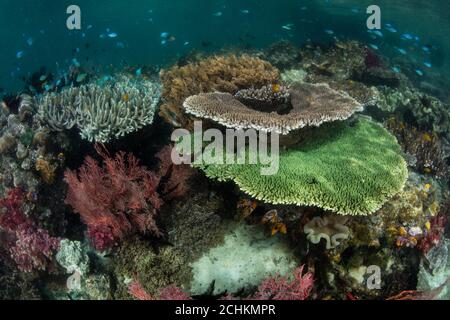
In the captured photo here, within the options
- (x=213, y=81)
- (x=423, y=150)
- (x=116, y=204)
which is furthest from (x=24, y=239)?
(x=423, y=150)

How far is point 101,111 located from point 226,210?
3.04 meters

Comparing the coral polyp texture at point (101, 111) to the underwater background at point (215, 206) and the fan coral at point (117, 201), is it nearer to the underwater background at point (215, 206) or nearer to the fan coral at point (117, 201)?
the underwater background at point (215, 206)

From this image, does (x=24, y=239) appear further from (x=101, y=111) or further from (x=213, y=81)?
(x=213, y=81)

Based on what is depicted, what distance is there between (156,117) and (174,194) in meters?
2.33

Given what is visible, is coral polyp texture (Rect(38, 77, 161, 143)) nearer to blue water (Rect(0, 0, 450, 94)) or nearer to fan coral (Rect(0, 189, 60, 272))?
fan coral (Rect(0, 189, 60, 272))

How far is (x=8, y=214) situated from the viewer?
543cm

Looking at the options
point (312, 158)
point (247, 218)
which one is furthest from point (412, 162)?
point (247, 218)

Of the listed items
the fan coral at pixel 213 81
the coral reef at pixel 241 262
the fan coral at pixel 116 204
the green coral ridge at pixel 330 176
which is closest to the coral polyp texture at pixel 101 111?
the fan coral at pixel 213 81

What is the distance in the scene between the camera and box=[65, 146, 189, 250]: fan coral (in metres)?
4.65

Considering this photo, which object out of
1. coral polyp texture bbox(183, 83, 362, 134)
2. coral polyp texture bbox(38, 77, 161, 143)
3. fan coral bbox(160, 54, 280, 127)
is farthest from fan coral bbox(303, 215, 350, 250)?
coral polyp texture bbox(38, 77, 161, 143)

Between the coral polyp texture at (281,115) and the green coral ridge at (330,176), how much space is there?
19.8 inches

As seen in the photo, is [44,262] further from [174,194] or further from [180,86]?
[180,86]

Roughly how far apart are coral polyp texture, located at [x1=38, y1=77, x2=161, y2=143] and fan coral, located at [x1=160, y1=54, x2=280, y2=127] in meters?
0.41

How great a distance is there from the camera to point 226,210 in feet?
16.5
